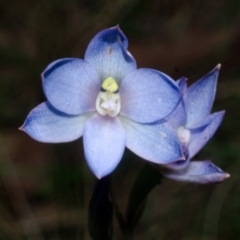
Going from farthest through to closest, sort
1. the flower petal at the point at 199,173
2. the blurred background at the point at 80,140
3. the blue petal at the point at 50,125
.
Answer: the blurred background at the point at 80,140, the flower petal at the point at 199,173, the blue petal at the point at 50,125

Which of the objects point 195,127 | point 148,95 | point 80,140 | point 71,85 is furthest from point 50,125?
point 80,140

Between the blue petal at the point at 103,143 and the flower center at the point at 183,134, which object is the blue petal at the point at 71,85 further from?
the flower center at the point at 183,134

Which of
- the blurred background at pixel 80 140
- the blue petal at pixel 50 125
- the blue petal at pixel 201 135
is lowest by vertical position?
the blurred background at pixel 80 140

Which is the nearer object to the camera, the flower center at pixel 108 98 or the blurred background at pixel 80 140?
the flower center at pixel 108 98

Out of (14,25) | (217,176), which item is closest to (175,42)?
(14,25)

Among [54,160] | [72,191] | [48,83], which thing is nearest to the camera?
[48,83]

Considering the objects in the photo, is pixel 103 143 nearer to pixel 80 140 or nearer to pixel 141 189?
pixel 141 189

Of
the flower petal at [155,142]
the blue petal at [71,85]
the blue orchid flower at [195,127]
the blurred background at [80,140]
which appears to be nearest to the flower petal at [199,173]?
the blue orchid flower at [195,127]

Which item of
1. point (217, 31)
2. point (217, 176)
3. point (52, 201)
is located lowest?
point (52, 201)

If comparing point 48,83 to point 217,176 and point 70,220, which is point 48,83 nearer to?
point 217,176
